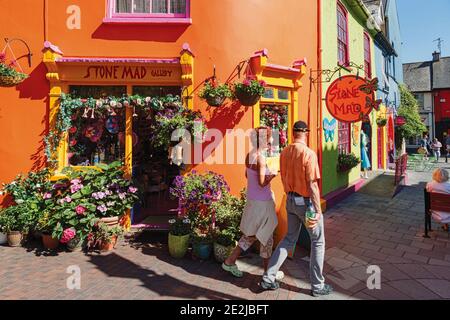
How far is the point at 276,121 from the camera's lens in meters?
6.53

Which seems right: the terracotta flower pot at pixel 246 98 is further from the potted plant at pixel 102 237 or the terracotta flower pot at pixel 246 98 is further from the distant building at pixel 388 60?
the distant building at pixel 388 60

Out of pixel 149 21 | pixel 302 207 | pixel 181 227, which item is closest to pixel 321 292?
pixel 302 207

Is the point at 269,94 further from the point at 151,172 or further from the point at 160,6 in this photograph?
the point at 151,172

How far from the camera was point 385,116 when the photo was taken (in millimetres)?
14445

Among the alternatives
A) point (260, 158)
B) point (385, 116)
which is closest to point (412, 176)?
point (385, 116)

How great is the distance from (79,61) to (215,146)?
9.87 feet

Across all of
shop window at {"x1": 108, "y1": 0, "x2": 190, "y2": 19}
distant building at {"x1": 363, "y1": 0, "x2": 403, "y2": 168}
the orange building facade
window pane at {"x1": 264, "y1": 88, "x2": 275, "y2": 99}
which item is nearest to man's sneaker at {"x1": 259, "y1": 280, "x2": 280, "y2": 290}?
the orange building facade

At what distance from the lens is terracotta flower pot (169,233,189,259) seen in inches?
182

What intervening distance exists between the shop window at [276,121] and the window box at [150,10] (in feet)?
7.95

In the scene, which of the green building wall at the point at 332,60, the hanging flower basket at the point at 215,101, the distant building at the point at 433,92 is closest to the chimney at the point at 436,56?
the distant building at the point at 433,92

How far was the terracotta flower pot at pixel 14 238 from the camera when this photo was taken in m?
5.06

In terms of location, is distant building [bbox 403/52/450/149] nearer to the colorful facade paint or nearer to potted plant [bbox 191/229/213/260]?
the colorful facade paint

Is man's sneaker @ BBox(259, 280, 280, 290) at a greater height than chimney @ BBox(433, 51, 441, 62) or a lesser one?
lesser

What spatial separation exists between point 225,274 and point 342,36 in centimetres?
900
